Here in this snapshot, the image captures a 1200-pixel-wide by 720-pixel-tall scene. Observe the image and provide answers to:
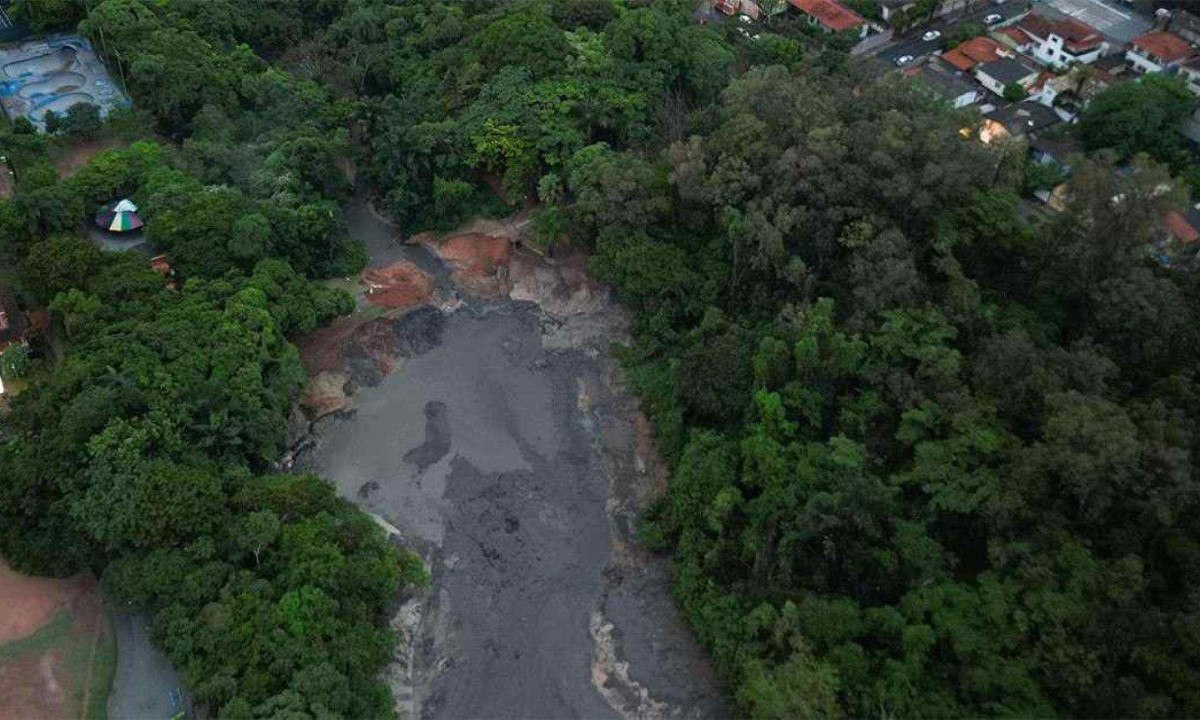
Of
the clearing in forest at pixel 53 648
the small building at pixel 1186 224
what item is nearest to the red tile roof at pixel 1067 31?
the small building at pixel 1186 224

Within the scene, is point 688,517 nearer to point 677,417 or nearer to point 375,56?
point 677,417

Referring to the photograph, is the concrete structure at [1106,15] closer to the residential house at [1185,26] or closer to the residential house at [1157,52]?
the residential house at [1185,26]

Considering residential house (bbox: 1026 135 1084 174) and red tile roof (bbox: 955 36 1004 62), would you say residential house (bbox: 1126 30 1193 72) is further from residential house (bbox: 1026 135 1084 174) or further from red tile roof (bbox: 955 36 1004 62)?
residential house (bbox: 1026 135 1084 174)

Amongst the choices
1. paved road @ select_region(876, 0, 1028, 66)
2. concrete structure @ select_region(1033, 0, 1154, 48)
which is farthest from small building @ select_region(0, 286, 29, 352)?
concrete structure @ select_region(1033, 0, 1154, 48)

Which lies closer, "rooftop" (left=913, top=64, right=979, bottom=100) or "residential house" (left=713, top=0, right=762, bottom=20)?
"rooftop" (left=913, top=64, right=979, bottom=100)

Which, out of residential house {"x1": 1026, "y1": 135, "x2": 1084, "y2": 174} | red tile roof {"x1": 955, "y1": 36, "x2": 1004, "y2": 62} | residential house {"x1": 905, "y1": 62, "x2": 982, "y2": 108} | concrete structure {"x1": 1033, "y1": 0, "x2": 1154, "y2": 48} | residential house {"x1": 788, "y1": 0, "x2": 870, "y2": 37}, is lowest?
residential house {"x1": 1026, "y1": 135, "x2": 1084, "y2": 174}

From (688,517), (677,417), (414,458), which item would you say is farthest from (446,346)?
(688,517)
